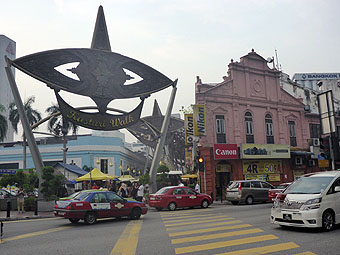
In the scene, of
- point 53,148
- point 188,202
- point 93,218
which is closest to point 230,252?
point 93,218

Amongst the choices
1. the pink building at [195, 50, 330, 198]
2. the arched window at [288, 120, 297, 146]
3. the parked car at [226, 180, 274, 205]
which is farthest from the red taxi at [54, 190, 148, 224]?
the arched window at [288, 120, 297, 146]

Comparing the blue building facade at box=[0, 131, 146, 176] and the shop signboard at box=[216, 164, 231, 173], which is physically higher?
the blue building facade at box=[0, 131, 146, 176]

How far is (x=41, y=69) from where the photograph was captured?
22.4 m

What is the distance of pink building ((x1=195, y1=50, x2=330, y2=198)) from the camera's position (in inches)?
1172

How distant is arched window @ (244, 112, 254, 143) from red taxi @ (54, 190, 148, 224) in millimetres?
18826

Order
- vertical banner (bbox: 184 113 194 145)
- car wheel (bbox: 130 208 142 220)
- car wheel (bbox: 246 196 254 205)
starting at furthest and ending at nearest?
vertical banner (bbox: 184 113 194 145) < car wheel (bbox: 246 196 254 205) < car wheel (bbox: 130 208 142 220)

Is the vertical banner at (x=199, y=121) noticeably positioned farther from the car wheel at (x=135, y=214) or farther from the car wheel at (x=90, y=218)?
the car wheel at (x=90, y=218)

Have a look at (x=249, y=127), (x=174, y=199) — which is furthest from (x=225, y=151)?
(x=174, y=199)

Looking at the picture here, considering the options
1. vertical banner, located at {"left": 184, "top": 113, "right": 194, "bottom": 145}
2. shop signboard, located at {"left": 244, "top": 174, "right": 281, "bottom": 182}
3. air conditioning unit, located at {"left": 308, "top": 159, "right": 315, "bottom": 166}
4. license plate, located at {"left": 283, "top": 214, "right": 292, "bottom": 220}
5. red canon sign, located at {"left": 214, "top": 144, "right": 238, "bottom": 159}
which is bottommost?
license plate, located at {"left": 283, "top": 214, "right": 292, "bottom": 220}

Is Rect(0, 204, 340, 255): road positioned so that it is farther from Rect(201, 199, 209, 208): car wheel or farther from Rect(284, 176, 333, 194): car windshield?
Rect(201, 199, 209, 208): car wheel

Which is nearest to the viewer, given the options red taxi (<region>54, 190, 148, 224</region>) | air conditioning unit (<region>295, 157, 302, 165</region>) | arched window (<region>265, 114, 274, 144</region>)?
red taxi (<region>54, 190, 148, 224</region>)

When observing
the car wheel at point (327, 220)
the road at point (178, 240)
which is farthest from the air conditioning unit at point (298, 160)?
the car wheel at point (327, 220)

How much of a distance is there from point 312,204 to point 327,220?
728 millimetres

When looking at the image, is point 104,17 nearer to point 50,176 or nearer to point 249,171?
point 50,176
